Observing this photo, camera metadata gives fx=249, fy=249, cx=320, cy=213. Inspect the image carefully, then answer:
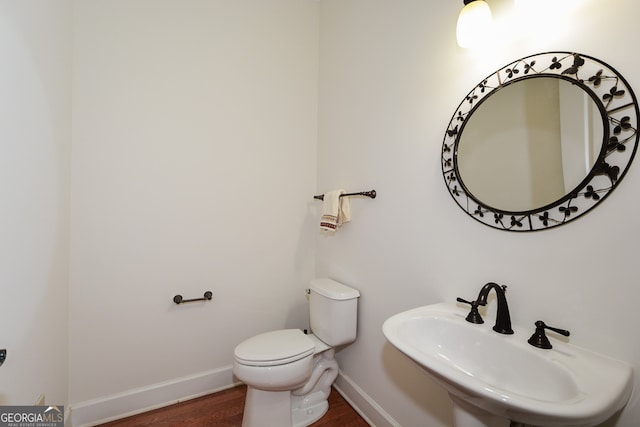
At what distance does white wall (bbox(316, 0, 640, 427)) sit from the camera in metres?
0.69

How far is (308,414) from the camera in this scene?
1485mm

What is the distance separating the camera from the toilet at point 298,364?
1278 millimetres

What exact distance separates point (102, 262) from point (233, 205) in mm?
793

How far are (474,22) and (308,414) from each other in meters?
2.07

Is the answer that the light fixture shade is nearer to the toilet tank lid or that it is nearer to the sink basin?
the sink basin

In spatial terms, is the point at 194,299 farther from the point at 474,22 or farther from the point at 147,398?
the point at 474,22

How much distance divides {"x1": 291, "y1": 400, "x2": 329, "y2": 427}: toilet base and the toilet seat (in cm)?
41

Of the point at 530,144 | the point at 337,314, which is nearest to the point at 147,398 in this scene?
the point at 337,314

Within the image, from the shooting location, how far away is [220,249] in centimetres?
173

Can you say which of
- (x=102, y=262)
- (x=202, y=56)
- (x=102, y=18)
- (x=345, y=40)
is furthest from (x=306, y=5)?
(x=102, y=262)

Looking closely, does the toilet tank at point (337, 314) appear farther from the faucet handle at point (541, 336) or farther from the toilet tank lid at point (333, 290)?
the faucet handle at point (541, 336)

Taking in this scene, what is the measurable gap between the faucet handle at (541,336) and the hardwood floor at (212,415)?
3.80 feet

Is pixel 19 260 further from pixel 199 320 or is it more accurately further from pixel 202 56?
pixel 202 56

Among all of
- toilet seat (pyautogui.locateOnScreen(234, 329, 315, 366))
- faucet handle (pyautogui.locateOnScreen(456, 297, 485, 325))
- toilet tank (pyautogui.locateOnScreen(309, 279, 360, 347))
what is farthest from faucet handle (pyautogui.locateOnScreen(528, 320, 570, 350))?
toilet seat (pyautogui.locateOnScreen(234, 329, 315, 366))
